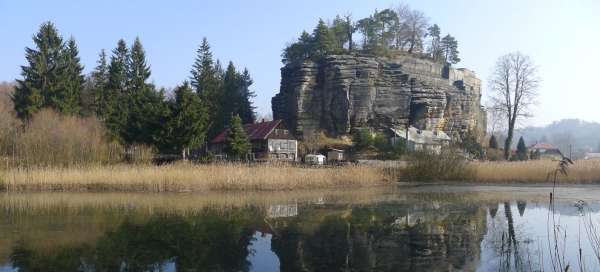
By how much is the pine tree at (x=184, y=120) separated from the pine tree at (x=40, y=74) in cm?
1550

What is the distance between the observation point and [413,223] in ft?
45.2

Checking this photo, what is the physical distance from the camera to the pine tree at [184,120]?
32875 millimetres

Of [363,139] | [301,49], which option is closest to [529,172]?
[363,139]

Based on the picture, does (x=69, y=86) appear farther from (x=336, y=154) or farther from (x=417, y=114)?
(x=417, y=114)

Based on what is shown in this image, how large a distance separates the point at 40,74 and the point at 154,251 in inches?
1525

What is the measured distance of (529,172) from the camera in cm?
2914

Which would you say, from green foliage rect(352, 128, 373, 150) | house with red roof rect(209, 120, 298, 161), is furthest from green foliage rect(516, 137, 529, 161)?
house with red roof rect(209, 120, 298, 161)

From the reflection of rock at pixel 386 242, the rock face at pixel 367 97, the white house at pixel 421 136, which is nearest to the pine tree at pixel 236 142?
the rock face at pixel 367 97

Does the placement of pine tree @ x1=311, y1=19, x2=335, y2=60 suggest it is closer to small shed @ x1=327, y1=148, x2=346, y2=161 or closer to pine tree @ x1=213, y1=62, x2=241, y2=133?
pine tree @ x1=213, y1=62, x2=241, y2=133

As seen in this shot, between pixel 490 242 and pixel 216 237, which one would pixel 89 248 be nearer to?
pixel 216 237

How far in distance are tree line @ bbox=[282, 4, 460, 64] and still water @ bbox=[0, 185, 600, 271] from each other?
133ft

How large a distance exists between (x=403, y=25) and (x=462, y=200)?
47.4 meters

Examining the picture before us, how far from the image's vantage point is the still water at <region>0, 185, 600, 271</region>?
891 cm

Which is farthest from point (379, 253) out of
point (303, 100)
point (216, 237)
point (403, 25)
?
point (403, 25)
